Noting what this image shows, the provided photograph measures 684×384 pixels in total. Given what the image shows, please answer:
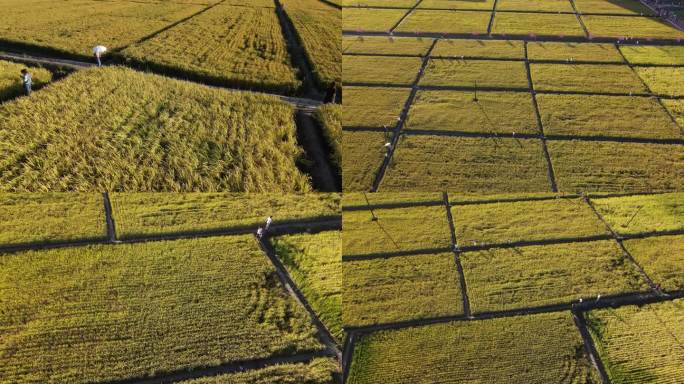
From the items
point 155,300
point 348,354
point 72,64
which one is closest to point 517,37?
point 72,64

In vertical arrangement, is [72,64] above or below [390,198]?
above

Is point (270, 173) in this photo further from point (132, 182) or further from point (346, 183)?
point (132, 182)

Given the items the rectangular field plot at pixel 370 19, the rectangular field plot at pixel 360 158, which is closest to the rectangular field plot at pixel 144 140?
the rectangular field plot at pixel 360 158

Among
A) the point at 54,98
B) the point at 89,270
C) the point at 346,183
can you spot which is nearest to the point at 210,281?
the point at 89,270

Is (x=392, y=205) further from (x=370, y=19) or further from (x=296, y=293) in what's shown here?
(x=370, y=19)

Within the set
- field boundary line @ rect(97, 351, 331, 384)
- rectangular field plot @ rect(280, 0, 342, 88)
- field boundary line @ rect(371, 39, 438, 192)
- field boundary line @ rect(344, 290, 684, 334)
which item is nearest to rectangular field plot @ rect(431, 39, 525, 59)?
field boundary line @ rect(371, 39, 438, 192)

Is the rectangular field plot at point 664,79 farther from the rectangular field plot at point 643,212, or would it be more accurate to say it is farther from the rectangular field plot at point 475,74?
the rectangular field plot at point 643,212
